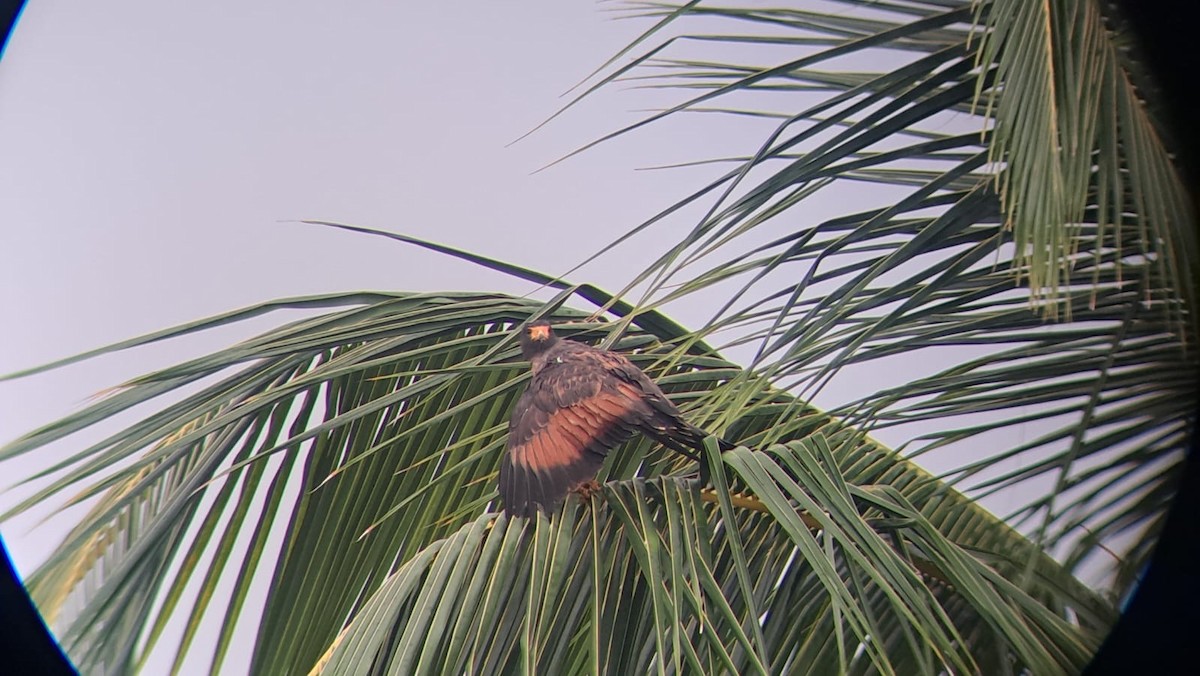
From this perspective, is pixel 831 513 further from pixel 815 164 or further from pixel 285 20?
pixel 285 20

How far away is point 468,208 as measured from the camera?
2.81 ft

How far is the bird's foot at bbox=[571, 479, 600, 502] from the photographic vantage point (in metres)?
0.69

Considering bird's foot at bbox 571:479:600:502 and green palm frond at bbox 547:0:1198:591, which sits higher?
green palm frond at bbox 547:0:1198:591

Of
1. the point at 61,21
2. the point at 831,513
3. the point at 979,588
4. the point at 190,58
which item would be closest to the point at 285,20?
the point at 190,58

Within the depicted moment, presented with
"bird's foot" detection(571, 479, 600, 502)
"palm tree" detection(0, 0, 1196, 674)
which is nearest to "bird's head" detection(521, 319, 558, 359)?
"palm tree" detection(0, 0, 1196, 674)

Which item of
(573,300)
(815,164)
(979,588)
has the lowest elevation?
(979,588)

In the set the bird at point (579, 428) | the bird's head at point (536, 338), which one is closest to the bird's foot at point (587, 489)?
the bird at point (579, 428)

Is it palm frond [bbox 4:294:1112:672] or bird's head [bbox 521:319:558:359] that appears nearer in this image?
Answer: palm frond [bbox 4:294:1112:672]

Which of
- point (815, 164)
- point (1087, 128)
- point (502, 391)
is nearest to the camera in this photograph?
point (1087, 128)

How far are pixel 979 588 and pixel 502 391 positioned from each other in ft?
1.38

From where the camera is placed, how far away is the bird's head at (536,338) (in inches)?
30.7

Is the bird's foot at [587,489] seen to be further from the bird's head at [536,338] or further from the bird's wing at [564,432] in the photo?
the bird's head at [536,338]

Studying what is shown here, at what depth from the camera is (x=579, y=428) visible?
712 millimetres

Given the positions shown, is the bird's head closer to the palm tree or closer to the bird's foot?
the palm tree
